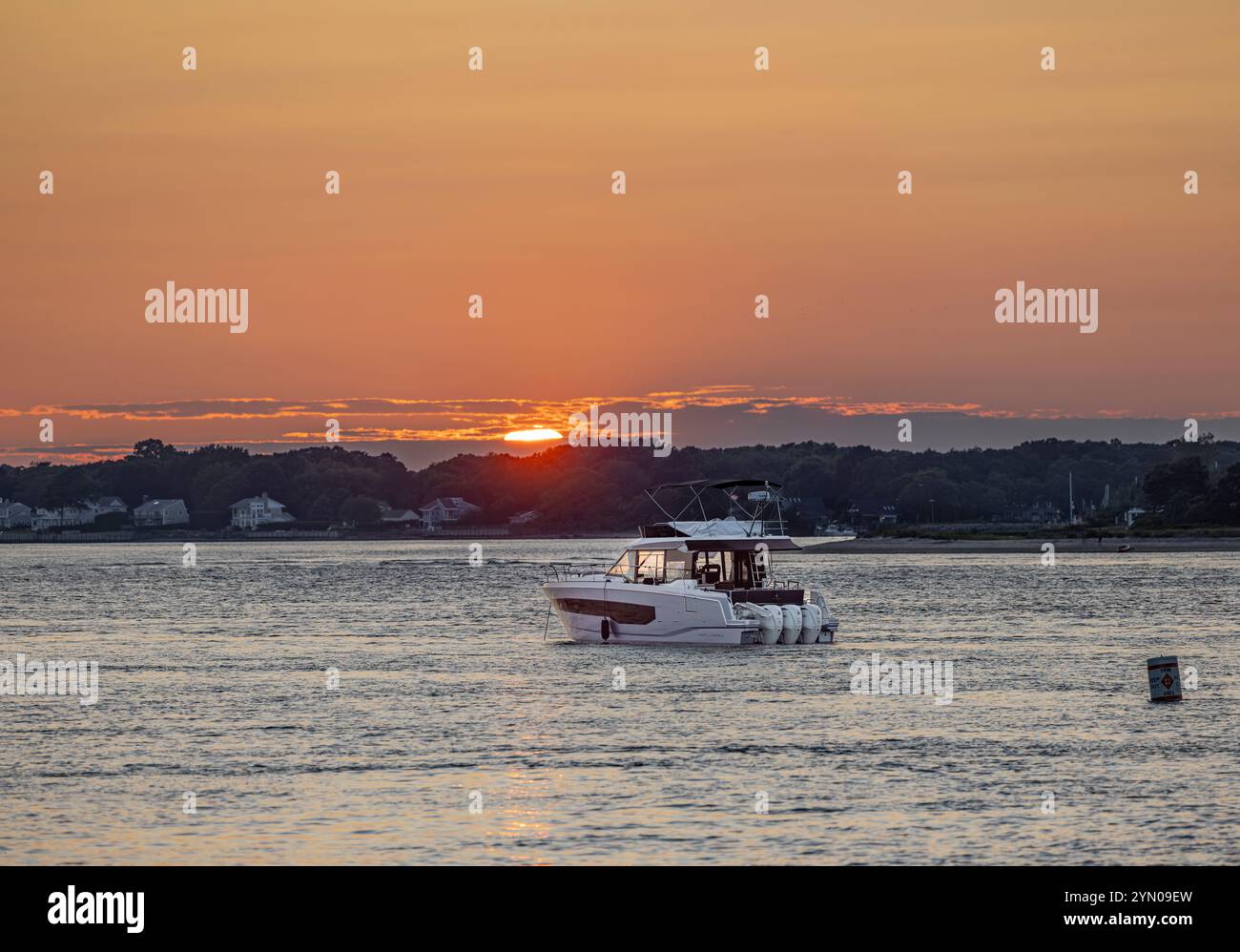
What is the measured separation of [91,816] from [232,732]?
11.2 metres

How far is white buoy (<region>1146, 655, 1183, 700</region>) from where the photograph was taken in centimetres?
4038

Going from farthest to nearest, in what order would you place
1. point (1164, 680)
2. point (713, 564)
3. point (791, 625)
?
point (713, 564)
point (791, 625)
point (1164, 680)

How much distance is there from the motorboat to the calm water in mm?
1134

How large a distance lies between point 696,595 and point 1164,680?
19.9 m

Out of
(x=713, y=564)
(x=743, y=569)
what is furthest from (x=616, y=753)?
(x=743, y=569)

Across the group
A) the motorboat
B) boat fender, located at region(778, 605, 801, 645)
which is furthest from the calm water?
the motorboat

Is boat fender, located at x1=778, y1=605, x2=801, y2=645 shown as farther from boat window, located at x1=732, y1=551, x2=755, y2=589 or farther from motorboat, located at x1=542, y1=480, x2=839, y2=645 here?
boat window, located at x1=732, y1=551, x2=755, y2=589

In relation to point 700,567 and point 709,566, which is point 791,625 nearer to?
point 709,566

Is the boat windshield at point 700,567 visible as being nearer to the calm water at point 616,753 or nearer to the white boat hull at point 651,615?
the white boat hull at point 651,615

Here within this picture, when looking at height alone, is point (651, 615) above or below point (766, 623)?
above

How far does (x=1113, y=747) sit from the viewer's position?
110 ft

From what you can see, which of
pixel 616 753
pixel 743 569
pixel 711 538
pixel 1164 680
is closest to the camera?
pixel 616 753

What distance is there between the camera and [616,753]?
33.2m
